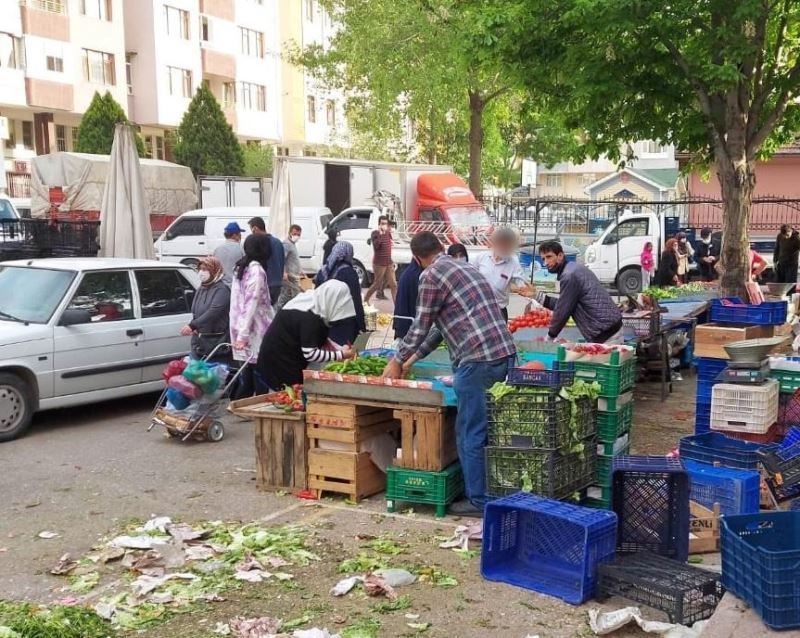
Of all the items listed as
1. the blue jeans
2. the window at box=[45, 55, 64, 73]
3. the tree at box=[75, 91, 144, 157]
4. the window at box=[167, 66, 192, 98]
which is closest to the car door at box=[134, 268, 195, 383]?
the blue jeans

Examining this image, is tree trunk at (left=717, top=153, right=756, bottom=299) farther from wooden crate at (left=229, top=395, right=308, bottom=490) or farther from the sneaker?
wooden crate at (left=229, top=395, right=308, bottom=490)

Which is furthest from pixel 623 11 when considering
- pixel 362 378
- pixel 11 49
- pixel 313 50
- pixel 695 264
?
pixel 11 49

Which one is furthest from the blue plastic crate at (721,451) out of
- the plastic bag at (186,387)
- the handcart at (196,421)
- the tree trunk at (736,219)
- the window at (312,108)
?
the window at (312,108)

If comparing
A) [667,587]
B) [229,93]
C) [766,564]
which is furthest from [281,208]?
[229,93]

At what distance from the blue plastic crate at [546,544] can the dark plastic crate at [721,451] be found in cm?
152

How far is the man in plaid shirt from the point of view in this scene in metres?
6.35

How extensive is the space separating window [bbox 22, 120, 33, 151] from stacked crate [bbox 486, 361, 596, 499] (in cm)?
3969

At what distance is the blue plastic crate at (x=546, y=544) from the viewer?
17.0 ft

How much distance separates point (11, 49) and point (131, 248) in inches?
1172

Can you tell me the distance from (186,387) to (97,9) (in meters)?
37.4

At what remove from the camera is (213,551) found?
5902mm

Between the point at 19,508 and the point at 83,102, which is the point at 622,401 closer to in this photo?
the point at 19,508

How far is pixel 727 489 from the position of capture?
611 centimetres

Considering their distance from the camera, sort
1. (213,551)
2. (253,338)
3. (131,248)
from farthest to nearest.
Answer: (131,248)
(253,338)
(213,551)
